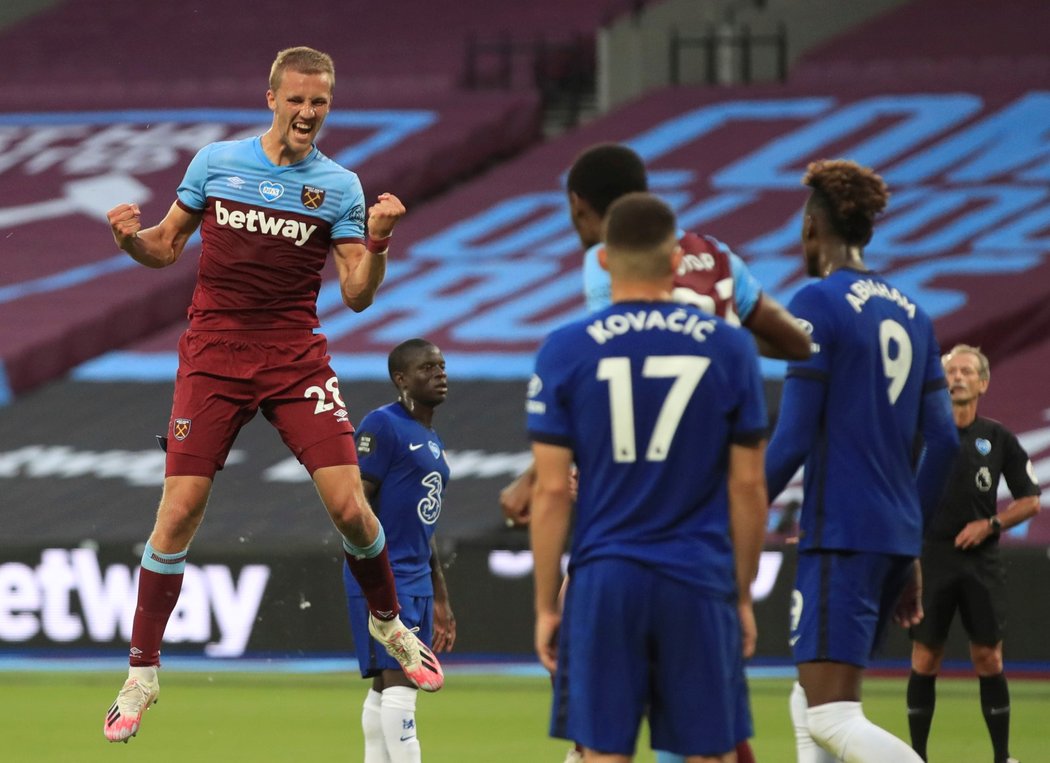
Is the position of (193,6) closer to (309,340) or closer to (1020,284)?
(1020,284)

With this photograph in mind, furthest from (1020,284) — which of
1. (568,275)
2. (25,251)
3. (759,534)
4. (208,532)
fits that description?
(759,534)

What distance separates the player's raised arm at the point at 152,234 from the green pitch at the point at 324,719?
2.86m

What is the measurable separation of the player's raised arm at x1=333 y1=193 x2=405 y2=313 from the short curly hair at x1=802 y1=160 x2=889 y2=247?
4.96 feet

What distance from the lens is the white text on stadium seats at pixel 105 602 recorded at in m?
12.8

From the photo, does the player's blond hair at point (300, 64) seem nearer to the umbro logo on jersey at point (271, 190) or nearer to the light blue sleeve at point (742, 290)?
the umbro logo on jersey at point (271, 190)

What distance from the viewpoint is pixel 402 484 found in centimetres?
761

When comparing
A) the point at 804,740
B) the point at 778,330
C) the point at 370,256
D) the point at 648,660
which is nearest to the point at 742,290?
the point at 778,330

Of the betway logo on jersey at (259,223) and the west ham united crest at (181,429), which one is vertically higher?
the betway logo on jersey at (259,223)

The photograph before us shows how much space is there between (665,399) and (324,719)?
6.01 m

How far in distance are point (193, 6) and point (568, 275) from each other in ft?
34.8

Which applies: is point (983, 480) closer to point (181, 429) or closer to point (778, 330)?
point (778, 330)

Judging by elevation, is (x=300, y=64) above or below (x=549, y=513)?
above

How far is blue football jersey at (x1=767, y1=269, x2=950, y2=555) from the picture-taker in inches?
228

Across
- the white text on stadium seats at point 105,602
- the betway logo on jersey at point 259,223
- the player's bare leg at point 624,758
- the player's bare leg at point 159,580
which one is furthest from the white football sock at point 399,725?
the white text on stadium seats at point 105,602
